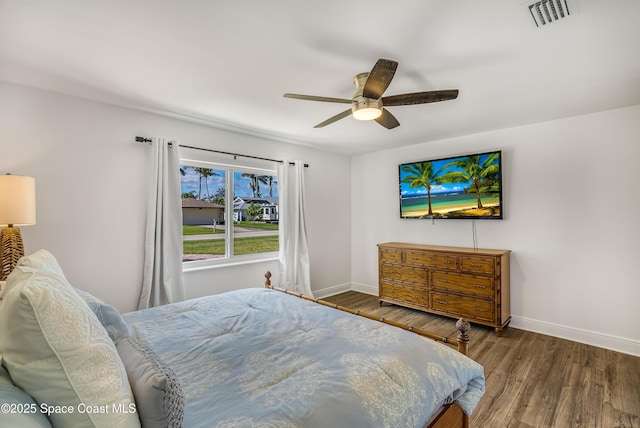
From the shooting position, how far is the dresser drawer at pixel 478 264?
3.30 m

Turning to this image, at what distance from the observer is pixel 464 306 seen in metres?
3.51

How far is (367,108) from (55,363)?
2.05m

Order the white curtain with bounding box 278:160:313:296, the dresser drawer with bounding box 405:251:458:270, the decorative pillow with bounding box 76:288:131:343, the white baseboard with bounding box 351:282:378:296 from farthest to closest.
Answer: the white baseboard with bounding box 351:282:378:296, the white curtain with bounding box 278:160:313:296, the dresser drawer with bounding box 405:251:458:270, the decorative pillow with bounding box 76:288:131:343

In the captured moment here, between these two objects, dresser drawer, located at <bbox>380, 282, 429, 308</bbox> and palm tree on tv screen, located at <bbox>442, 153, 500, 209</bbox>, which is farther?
dresser drawer, located at <bbox>380, 282, 429, 308</bbox>

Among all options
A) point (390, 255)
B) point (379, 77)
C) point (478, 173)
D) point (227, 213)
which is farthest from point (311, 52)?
point (390, 255)

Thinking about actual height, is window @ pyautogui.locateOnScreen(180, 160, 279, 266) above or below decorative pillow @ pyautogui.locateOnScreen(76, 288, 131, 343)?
above

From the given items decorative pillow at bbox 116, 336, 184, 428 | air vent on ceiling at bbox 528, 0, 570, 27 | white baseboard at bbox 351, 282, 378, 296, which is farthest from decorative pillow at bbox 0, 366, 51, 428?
white baseboard at bbox 351, 282, 378, 296

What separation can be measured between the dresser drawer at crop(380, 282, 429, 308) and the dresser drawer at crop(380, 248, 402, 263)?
351 mm

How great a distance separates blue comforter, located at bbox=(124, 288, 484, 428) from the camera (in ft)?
3.56

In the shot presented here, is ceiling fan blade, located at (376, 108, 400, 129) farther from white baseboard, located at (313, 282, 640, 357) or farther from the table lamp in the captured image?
white baseboard, located at (313, 282, 640, 357)

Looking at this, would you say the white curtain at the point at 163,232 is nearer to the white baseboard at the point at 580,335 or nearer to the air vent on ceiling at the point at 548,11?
the air vent on ceiling at the point at 548,11

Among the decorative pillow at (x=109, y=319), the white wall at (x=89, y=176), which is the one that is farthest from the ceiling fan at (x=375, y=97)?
the white wall at (x=89, y=176)

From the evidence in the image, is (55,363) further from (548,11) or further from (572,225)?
(572,225)

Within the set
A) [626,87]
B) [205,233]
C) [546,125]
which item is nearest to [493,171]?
[546,125]
